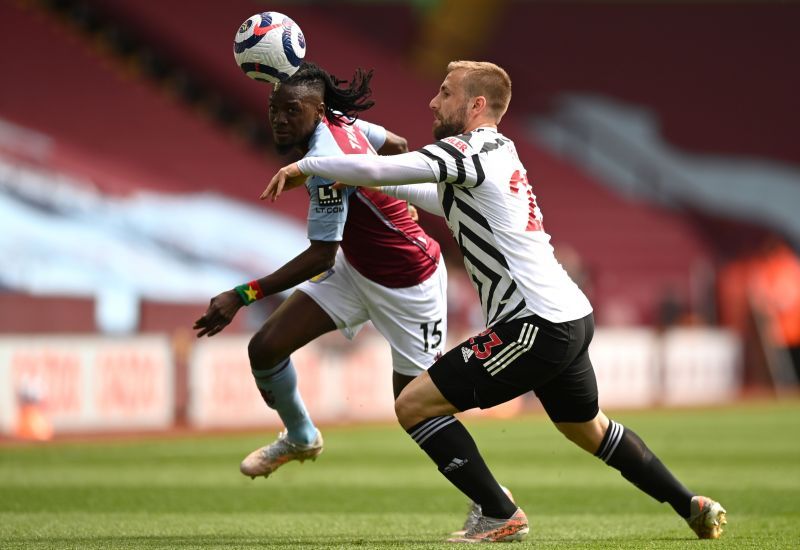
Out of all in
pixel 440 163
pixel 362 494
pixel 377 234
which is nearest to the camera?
pixel 440 163

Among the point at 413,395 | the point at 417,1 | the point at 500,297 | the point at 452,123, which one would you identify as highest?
the point at 417,1

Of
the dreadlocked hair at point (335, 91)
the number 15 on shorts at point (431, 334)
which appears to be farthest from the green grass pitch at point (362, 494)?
the dreadlocked hair at point (335, 91)

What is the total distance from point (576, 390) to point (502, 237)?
0.82 meters

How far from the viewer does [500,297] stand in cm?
628

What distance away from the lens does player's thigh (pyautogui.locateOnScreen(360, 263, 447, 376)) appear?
7.38 metres

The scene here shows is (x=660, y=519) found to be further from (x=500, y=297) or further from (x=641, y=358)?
(x=641, y=358)

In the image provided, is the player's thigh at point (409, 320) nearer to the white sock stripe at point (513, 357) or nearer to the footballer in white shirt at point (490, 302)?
the footballer in white shirt at point (490, 302)

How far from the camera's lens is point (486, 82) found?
6355 millimetres

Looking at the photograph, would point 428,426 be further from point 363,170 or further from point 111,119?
point 111,119

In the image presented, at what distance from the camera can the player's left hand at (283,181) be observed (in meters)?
5.85

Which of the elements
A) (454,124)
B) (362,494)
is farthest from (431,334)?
(362,494)

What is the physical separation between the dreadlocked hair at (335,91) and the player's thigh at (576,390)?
64.8 inches

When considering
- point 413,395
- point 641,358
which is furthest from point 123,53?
point 413,395

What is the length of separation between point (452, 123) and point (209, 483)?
5089 millimetres
